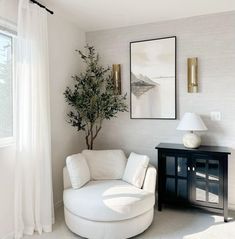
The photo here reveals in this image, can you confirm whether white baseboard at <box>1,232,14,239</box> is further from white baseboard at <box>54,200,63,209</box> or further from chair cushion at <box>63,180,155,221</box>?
white baseboard at <box>54,200,63,209</box>

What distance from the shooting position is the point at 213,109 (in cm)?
316

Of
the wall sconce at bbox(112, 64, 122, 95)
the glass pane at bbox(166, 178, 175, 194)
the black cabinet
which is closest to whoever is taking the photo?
the black cabinet

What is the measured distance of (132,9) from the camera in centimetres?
297

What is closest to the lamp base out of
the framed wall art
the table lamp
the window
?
the table lamp

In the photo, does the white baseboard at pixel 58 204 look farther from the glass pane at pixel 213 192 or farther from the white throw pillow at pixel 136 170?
the glass pane at pixel 213 192

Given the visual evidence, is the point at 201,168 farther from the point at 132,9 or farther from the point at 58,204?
the point at 132,9

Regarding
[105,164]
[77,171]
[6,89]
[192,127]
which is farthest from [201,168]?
[6,89]

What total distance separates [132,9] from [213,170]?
219 cm

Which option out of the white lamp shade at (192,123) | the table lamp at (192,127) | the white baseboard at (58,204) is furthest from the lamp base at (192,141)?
the white baseboard at (58,204)

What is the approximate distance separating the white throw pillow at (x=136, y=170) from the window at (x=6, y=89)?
1.39 m

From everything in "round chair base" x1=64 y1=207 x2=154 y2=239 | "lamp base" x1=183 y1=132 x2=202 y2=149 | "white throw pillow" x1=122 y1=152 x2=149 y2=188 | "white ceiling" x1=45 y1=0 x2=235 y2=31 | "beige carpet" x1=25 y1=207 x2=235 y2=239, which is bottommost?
"beige carpet" x1=25 y1=207 x2=235 y2=239

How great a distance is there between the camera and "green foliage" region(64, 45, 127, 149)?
3330 mm

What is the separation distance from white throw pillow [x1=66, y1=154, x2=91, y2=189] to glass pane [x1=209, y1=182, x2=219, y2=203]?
4.85 feet

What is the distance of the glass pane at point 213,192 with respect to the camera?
283 cm
